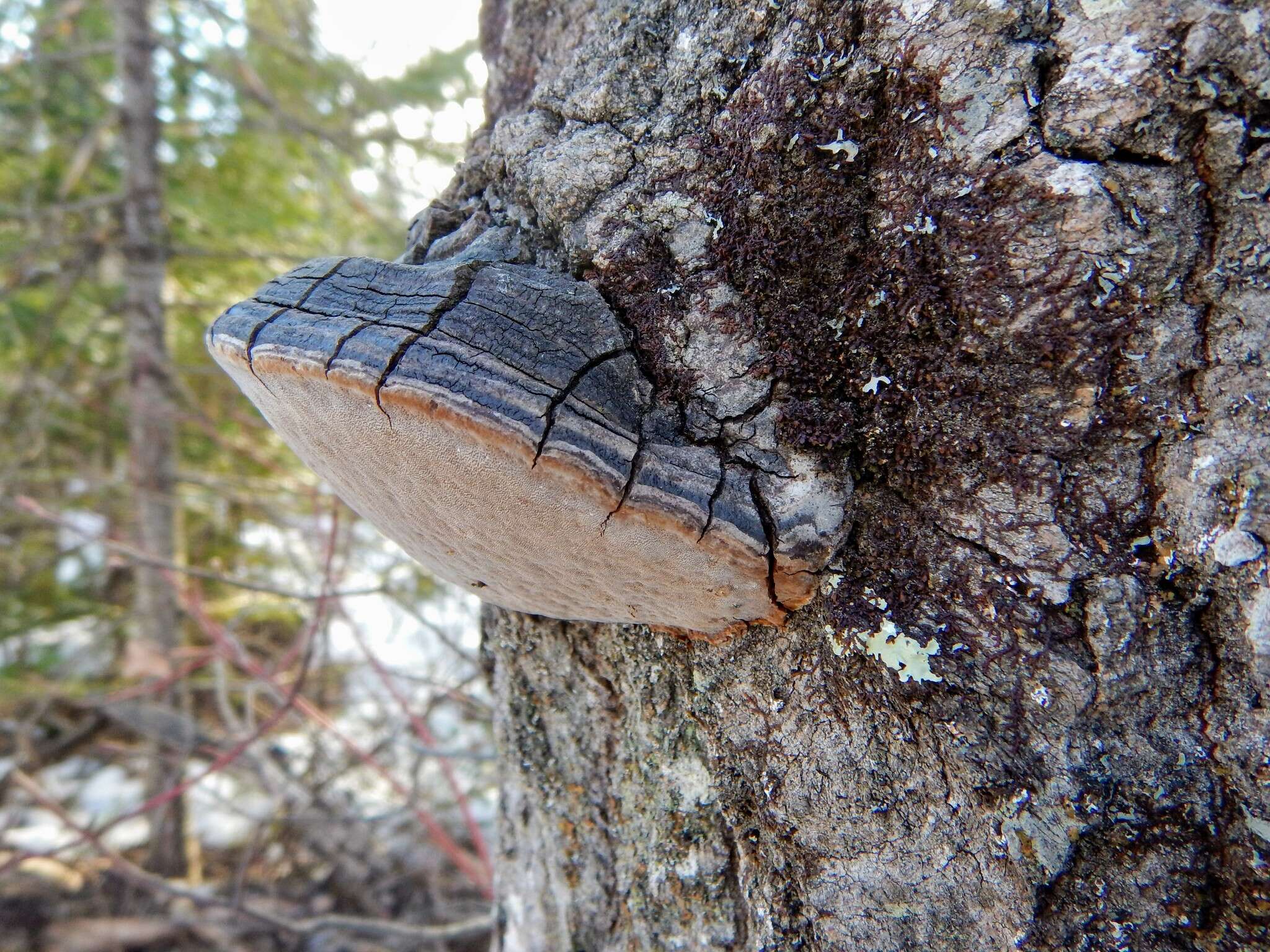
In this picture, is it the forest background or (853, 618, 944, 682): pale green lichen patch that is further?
the forest background

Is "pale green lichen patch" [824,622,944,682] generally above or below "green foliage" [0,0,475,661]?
below

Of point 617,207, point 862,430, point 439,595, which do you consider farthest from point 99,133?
point 862,430

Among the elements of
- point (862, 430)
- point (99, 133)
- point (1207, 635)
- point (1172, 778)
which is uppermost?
point (99, 133)

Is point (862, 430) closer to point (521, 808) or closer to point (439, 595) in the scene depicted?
point (521, 808)

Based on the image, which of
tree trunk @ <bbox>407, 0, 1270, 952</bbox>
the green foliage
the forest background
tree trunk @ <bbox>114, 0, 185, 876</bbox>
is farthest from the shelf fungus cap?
tree trunk @ <bbox>114, 0, 185, 876</bbox>

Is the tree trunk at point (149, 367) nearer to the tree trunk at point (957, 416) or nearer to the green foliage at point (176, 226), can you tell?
the green foliage at point (176, 226)

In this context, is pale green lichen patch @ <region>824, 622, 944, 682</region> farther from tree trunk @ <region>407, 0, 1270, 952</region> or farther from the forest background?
the forest background

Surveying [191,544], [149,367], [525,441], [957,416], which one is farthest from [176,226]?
[957,416]

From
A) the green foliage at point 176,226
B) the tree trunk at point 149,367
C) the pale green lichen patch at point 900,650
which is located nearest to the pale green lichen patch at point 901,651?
the pale green lichen patch at point 900,650
